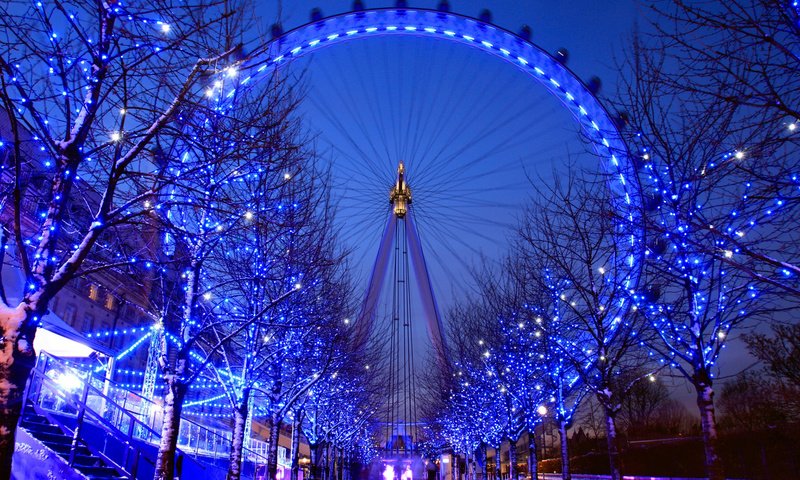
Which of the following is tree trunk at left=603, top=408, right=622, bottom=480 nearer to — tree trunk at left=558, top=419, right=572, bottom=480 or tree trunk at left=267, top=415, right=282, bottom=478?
tree trunk at left=558, top=419, right=572, bottom=480

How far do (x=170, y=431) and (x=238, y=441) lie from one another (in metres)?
4.89

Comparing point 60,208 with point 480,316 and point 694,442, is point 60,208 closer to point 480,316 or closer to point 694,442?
point 694,442

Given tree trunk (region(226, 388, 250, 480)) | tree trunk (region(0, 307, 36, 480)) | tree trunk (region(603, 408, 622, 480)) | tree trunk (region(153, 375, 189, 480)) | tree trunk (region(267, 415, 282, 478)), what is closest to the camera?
tree trunk (region(0, 307, 36, 480))

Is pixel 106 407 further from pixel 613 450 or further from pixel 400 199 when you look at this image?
pixel 400 199

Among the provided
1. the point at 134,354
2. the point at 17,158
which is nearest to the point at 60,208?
the point at 17,158

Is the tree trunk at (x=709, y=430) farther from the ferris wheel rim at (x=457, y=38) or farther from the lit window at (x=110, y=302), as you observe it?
the lit window at (x=110, y=302)

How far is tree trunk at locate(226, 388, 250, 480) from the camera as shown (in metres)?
15.5

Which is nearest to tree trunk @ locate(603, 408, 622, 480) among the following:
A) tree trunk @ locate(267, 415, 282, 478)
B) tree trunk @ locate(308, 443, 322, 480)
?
tree trunk @ locate(267, 415, 282, 478)

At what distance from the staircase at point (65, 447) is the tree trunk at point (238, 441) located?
440cm

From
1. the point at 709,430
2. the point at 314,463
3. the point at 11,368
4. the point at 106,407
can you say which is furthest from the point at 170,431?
the point at 314,463

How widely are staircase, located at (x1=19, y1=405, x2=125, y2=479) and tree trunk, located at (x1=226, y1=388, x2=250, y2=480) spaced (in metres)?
4.40

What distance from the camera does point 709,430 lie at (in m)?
12.2

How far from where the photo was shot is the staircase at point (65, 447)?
10.8 meters

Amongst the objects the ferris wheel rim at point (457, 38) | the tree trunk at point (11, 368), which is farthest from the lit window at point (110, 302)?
the tree trunk at point (11, 368)
